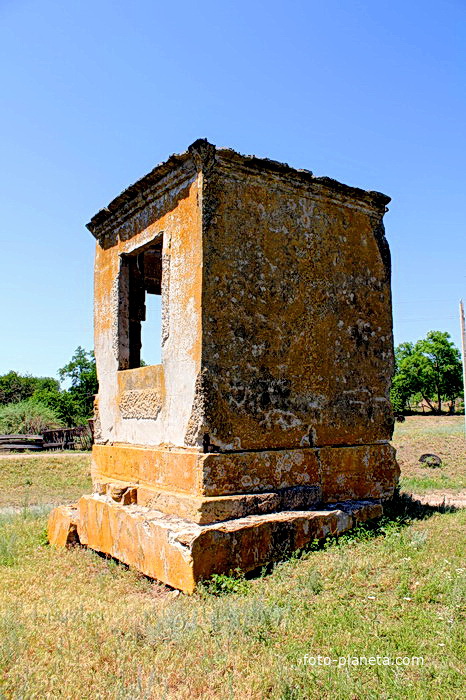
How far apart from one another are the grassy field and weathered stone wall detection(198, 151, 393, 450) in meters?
1.19

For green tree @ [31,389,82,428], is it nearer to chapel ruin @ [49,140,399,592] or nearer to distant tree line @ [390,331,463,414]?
chapel ruin @ [49,140,399,592]

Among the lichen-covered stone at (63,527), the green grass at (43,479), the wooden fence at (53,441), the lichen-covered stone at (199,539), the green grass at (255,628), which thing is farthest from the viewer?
the wooden fence at (53,441)

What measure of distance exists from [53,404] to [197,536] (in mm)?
27111

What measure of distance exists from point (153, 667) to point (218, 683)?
0.37 meters

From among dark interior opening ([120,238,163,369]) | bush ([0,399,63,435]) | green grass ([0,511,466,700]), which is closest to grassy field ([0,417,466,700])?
green grass ([0,511,466,700])

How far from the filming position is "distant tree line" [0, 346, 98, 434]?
2522cm

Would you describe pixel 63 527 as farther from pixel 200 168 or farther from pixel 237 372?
pixel 200 168

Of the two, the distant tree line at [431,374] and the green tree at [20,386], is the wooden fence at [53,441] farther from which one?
the distant tree line at [431,374]

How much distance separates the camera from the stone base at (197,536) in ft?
13.9

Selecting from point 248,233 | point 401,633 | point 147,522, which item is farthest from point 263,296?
point 401,633

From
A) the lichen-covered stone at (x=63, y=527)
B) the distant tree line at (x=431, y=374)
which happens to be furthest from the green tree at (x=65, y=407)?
the distant tree line at (x=431, y=374)

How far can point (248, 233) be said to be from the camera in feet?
17.3

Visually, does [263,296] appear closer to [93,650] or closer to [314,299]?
[314,299]

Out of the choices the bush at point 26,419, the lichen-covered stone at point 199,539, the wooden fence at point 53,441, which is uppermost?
the bush at point 26,419
